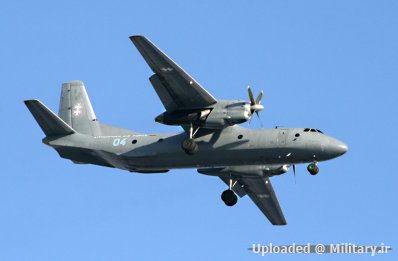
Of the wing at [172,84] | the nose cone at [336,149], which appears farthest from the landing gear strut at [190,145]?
the nose cone at [336,149]

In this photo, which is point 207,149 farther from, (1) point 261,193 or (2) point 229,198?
(1) point 261,193

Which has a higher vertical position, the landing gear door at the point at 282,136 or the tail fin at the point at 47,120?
the tail fin at the point at 47,120

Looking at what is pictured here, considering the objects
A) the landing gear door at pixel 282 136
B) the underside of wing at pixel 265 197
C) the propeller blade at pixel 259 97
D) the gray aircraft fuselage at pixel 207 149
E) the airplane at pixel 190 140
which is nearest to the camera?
the airplane at pixel 190 140

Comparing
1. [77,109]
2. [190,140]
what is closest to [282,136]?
[190,140]

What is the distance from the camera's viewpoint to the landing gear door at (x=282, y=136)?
3778cm

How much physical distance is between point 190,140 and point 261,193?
336 inches

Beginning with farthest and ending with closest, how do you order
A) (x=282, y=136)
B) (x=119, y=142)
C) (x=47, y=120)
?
(x=119, y=142), (x=47, y=120), (x=282, y=136)

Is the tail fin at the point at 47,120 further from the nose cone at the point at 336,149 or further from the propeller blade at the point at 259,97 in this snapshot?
the nose cone at the point at 336,149

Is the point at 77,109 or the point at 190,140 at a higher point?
the point at 77,109

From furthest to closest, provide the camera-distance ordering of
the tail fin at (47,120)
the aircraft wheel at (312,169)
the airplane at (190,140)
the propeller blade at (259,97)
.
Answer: the tail fin at (47,120)
the propeller blade at (259,97)
the airplane at (190,140)
the aircraft wheel at (312,169)

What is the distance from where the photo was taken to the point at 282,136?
125ft

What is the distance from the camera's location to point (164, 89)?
125 feet

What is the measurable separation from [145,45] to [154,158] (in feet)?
21.0

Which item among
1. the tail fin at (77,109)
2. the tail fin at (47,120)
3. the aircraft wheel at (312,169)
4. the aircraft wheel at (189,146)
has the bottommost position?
the aircraft wheel at (312,169)
